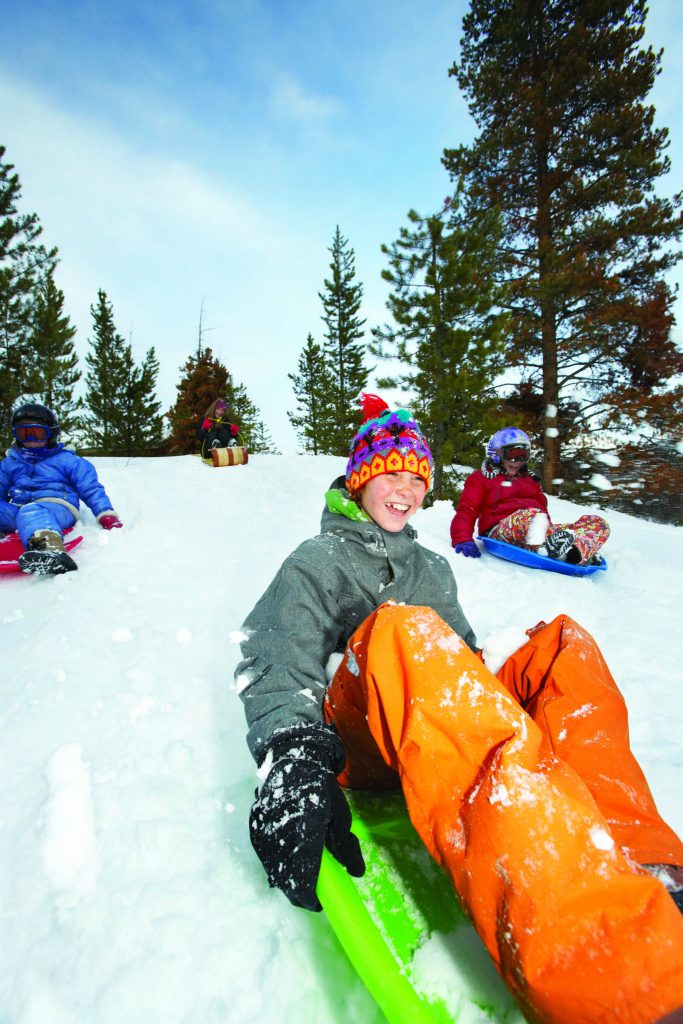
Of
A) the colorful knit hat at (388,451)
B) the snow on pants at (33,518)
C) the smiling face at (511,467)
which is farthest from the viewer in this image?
the smiling face at (511,467)

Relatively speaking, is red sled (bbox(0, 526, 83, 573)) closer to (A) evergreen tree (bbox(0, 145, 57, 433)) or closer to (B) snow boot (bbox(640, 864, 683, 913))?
(B) snow boot (bbox(640, 864, 683, 913))

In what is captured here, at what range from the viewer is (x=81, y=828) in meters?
1.43

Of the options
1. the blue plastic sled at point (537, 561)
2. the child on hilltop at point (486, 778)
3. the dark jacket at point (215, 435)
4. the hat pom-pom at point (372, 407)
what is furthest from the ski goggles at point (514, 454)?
the dark jacket at point (215, 435)

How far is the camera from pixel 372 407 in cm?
249

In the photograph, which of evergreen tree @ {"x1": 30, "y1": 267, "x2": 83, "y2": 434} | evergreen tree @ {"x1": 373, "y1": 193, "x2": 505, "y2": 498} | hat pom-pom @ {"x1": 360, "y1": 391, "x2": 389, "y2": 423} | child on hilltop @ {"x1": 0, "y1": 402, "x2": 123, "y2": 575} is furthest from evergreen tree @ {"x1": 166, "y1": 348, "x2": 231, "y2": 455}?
hat pom-pom @ {"x1": 360, "y1": 391, "x2": 389, "y2": 423}

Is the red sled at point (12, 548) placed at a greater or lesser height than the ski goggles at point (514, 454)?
lesser

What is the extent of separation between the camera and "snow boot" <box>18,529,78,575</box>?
3.31 meters

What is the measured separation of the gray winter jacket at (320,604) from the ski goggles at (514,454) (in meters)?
3.23

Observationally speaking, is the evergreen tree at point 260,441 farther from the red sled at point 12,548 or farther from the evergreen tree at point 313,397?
the red sled at point 12,548

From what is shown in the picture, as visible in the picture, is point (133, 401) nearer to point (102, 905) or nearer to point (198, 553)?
point (198, 553)

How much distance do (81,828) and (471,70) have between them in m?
15.2

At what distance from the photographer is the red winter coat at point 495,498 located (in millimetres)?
4914

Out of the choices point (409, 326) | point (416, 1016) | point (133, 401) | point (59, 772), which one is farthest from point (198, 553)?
point (133, 401)

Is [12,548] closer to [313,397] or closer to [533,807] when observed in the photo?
[533,807]
